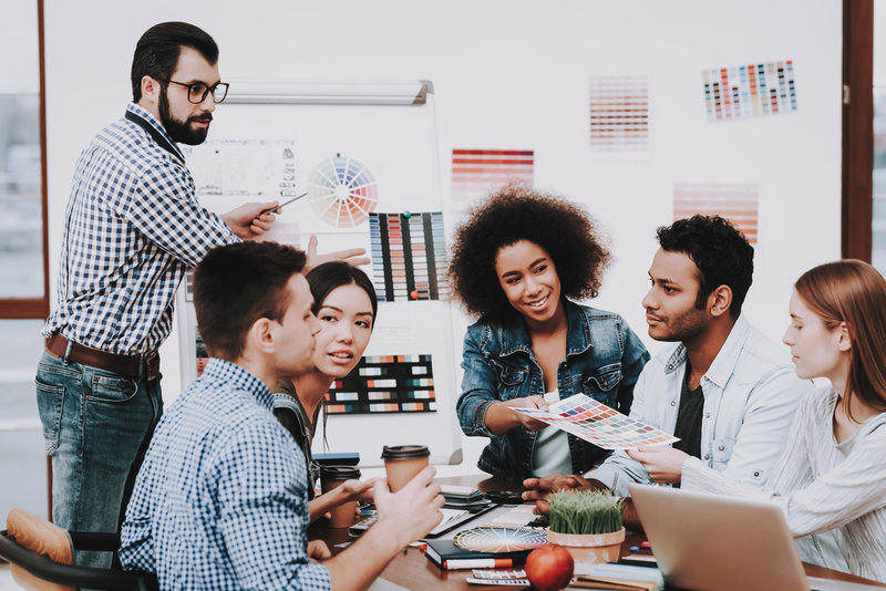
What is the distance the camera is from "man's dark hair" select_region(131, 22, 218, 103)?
2168 millimetres

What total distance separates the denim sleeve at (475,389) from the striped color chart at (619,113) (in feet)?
4.64

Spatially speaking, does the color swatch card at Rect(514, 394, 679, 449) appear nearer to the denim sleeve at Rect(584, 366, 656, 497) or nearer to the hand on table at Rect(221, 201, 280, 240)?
the denim sleeve at Rect(584, 366, 656, 497)

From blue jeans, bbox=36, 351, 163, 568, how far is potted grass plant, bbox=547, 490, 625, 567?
3.48ft

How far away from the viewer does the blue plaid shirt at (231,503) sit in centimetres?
112

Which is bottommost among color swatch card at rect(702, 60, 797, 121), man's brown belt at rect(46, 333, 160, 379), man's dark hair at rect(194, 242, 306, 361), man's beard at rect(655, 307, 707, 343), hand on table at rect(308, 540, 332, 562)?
hand on table at rect(308, 540, 332, 562)

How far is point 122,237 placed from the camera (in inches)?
82.7

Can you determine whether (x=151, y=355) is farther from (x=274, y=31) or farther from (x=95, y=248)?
(x=274, y=31)

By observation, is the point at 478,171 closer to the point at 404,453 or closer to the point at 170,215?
the point at 170,215

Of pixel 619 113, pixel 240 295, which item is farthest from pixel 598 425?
pixel 619 113

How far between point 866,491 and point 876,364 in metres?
0.27

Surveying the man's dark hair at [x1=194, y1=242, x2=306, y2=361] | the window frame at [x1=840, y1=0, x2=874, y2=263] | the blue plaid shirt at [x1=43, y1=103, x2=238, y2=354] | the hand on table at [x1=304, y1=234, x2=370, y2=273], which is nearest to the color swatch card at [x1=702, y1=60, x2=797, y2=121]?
the window frame at [x1=840, y1=0, x2=874, y2=263]

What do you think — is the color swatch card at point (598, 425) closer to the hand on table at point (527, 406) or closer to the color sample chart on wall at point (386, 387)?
the hand on table at point (527, 406)

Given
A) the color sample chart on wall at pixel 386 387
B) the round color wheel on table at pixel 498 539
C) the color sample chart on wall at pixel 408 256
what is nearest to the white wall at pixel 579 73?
the color sample chart on wall at pixel 408 256

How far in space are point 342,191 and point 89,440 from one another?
1261mm
